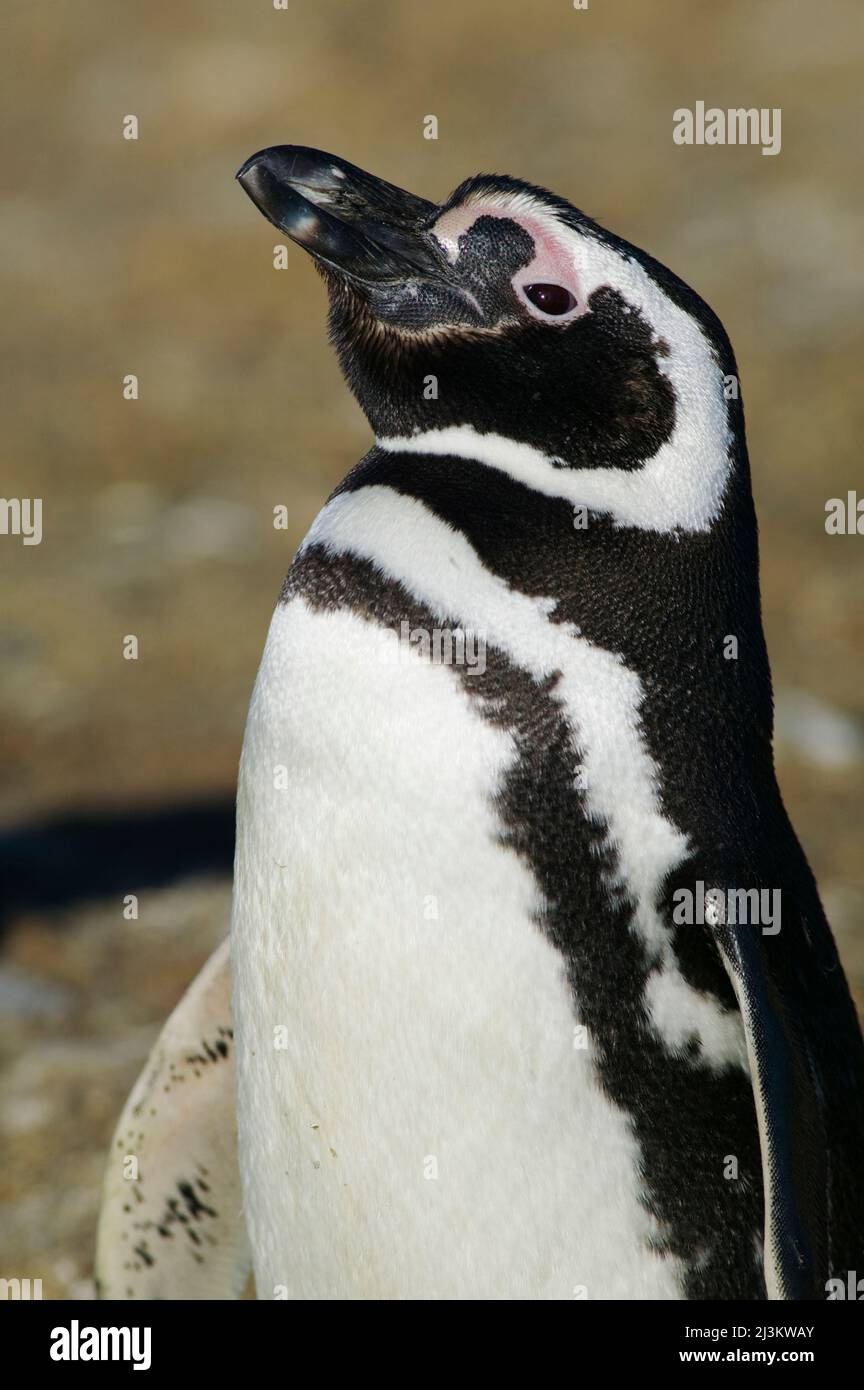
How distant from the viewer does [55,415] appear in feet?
28.5

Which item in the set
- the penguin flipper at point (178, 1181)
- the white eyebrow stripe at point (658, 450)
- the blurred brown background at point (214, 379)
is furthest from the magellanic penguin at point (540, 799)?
the blurred brown background at point (214, 379)

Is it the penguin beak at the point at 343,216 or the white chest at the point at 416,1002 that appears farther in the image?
the penguin beak at the point at 343,216

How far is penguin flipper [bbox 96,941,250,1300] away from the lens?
2785 millimetres

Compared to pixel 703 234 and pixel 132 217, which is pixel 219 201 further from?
pixel 703 234

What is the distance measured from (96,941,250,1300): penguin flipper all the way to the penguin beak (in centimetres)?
118

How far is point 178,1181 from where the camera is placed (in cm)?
285

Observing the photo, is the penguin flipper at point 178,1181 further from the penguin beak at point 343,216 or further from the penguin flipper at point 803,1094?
the penguin beak at point 343,216

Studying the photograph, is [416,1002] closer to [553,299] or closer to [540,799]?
[540,799]

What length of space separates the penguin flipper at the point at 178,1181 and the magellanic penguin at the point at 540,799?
564 mm

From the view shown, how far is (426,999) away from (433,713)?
38 centimetres

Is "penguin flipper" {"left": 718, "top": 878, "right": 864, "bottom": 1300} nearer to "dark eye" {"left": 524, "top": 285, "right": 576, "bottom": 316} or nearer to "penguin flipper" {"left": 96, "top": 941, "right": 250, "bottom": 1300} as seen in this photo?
"dark eye" {"left": 524, "top": 285, "right": 576, "bottom": 316}

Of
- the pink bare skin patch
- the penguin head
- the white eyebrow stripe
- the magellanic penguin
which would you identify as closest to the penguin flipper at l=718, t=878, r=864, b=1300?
the magellanic penguin

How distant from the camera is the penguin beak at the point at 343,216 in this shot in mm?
2238

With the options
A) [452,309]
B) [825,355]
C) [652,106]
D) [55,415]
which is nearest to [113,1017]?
[452,309]
